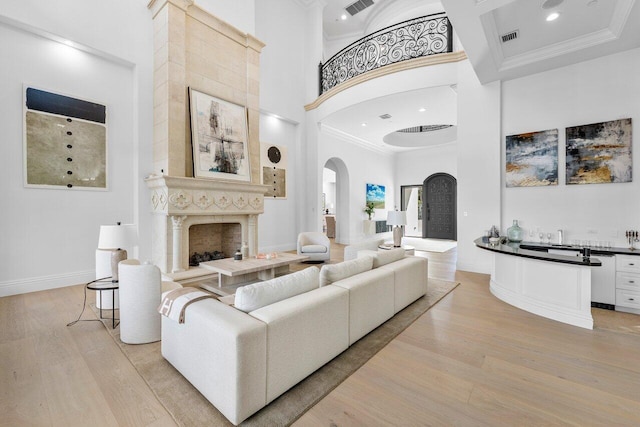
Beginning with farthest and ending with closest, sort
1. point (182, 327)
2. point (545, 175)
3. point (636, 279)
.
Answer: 1. point (545, 175)
2. point (636, 279)
3. point (182, 327)

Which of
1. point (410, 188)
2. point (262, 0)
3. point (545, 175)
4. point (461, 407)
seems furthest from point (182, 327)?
point (410, 188)

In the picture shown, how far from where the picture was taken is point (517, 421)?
1674 millimetres

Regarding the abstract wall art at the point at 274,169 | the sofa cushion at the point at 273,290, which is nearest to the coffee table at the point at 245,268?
the sofa cushion at the point at 273,290

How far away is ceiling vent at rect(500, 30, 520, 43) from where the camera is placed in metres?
3.90

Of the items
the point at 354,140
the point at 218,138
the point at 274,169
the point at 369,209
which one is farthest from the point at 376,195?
the point at 218,138

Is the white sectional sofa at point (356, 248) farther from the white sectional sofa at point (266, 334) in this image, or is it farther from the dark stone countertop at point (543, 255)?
the white sectional sofa at point (266, 334)

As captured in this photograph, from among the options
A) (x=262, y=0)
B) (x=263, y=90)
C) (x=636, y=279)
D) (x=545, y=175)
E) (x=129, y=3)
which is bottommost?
(x=636, y=279)

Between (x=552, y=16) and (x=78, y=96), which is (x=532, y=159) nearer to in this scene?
(x=552, y=16)

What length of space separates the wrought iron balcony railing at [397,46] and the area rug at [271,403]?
18.7 ft

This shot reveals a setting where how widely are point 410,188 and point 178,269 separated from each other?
10103 mm

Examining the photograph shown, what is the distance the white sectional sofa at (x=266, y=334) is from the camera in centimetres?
162

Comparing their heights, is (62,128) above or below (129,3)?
below

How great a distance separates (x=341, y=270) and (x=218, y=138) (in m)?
4.23

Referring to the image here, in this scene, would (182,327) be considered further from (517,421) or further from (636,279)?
(636,279)
